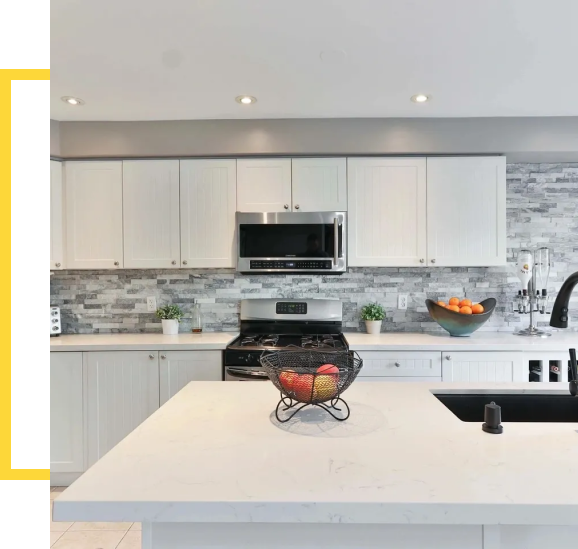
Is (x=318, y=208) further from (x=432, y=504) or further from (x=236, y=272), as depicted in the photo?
(x=432, y=504)

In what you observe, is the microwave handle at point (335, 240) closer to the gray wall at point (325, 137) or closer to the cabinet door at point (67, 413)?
the gray wall at point (325, 137)

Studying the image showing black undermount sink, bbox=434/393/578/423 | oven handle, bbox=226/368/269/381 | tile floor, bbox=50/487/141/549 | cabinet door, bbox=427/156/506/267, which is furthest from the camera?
cabinet door, bbox=427/156/506/267

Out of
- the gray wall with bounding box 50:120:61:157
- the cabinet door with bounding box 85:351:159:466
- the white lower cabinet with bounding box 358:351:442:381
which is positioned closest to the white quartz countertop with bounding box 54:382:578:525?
the white lower cabinet with bounding box 358:351:442:381

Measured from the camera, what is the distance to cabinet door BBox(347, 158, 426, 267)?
2.81 m

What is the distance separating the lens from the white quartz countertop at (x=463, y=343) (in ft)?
8.17

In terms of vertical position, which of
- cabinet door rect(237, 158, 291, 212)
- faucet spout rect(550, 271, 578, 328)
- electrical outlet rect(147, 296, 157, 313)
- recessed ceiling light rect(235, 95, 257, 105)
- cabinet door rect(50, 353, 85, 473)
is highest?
recessed ceiling light rect(235, 95, 257, 105)

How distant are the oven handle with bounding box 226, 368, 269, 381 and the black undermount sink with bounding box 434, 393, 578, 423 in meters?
1.21

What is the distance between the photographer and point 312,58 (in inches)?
78.2

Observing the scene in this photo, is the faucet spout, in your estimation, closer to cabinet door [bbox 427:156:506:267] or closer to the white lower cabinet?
the white lower cabinet

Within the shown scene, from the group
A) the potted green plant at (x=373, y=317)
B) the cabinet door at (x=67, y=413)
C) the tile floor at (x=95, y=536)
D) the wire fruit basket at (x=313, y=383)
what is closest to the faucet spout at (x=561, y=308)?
the wire fruit basket at (x=313, y=383)

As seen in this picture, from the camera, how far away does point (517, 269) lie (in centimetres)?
292

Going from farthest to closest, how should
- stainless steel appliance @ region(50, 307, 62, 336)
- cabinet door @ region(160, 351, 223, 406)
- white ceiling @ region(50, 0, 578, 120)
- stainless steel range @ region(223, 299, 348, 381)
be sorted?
stainless steel range @ region(223, 299, 348, 381), stainless steel appliance @ region(50, 307, 62, 336), cabinet door @ region(160, 351, 223, 406), white ceiling @ region(50, 0, 578, 120)

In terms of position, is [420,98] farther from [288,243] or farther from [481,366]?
[481,366]

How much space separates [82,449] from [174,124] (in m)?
2.17
